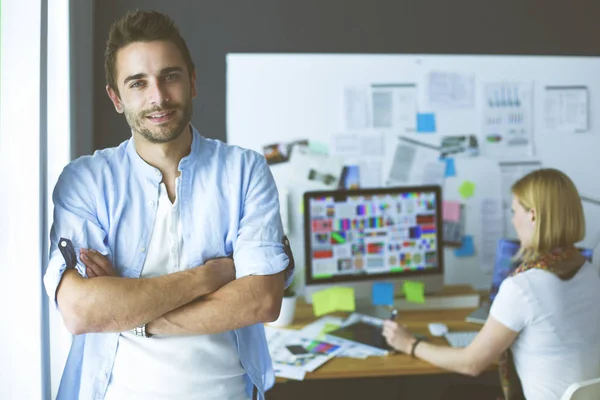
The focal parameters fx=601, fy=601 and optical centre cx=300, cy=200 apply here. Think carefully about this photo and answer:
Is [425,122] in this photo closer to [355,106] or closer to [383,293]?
[355,106]

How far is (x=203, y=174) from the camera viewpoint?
1.58 metres

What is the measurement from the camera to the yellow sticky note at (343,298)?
96.2 inches

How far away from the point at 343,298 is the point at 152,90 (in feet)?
4.20

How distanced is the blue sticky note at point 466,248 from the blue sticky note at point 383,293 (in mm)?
538

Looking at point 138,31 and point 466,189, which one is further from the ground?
point 138,31

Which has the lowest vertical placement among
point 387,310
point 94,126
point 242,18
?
point 387,310

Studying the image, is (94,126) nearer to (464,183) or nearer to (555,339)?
(464,183)

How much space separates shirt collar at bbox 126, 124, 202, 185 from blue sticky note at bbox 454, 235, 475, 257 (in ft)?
5.62

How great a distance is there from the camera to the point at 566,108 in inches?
116

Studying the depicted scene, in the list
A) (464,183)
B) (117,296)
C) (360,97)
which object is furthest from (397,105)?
(117,296)

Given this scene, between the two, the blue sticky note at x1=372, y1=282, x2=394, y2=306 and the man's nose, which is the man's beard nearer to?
the man's nose

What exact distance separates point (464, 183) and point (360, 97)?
0.66 metres

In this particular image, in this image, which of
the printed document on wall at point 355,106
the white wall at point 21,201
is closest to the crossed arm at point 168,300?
the white wall at point 21,201

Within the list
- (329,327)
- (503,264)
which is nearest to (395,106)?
(503,264)
